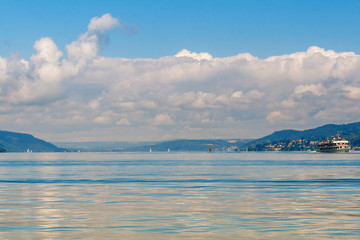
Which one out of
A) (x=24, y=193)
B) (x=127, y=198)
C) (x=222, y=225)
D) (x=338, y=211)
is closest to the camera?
(x=222, y=225)

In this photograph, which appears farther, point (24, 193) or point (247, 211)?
point (24, 193)

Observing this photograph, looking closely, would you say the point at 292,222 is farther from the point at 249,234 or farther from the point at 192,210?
the point at 192,210

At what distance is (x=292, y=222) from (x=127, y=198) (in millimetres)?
24738

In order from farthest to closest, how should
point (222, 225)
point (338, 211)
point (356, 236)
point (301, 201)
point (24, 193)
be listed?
point (24, 193), point (301, 201), point (338, 211), point (222, 225), point (356, 236)

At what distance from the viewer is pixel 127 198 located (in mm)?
59406

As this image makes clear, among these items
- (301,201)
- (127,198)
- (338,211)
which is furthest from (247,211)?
(127,198)

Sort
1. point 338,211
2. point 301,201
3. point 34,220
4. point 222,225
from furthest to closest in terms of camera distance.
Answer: point 301,201, point 338,211, point 34,220, point 222,225

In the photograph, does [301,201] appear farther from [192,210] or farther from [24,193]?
[24,193]

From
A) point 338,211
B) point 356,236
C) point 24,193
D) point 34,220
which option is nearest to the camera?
point 356,236

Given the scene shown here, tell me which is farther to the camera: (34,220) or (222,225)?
(34,220)

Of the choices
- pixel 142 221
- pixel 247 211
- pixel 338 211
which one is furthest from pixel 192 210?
pixel 338 211

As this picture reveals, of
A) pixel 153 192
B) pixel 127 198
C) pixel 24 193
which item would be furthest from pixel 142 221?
pixel 24 193

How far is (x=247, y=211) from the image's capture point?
46062 millimetres

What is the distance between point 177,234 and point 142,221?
6654 millimetres
